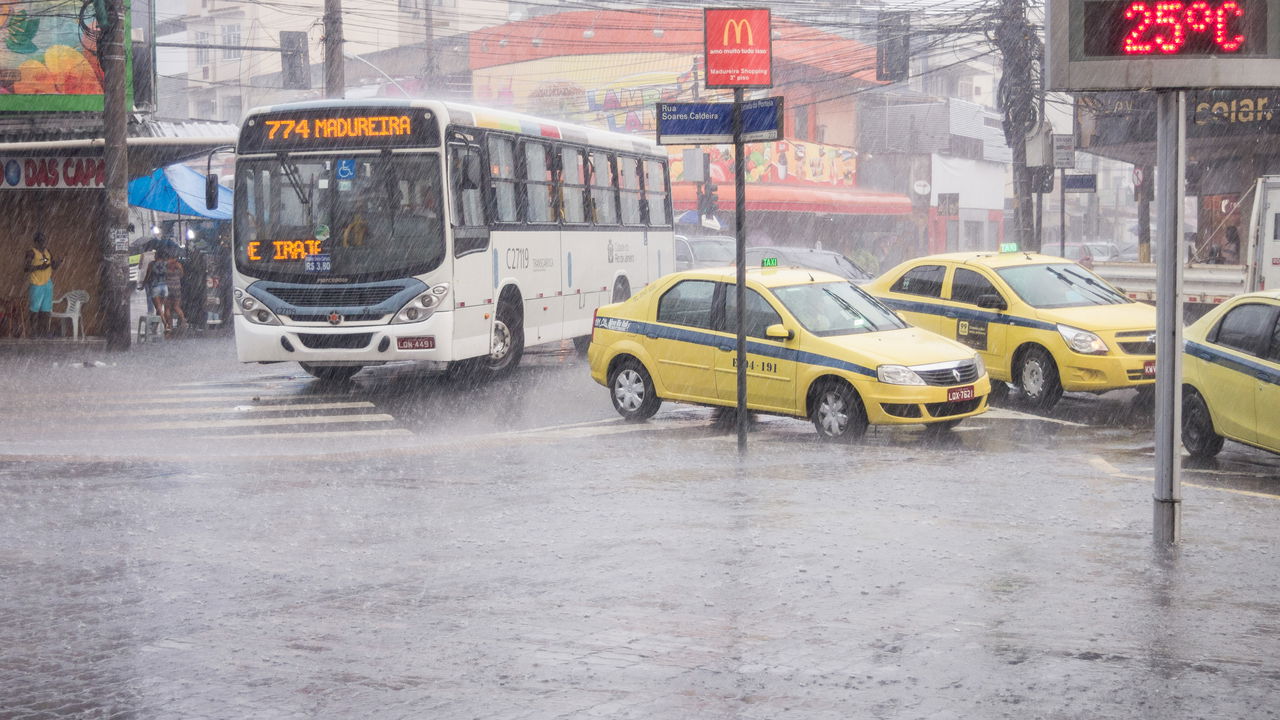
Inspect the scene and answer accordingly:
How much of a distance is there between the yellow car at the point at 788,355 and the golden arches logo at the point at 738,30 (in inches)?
107

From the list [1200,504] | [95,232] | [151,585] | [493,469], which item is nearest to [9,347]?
[95,232]

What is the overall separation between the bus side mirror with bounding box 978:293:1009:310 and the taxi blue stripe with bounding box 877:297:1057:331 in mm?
74

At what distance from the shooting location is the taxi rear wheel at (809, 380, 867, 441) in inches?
506

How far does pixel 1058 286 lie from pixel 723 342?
14.0 ft

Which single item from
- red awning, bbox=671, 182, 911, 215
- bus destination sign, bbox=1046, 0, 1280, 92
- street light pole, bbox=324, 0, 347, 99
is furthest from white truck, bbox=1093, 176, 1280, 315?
red awning, bbox=671, 182, 911, 215

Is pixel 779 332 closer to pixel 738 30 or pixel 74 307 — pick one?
pixel 738 30

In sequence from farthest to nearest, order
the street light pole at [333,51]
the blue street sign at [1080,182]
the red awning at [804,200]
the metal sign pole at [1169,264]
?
the red awning at [804,200]
the blue street sign at [1080,182]
the street light pole at [333,51]
the metal sign pole at [1169,264]

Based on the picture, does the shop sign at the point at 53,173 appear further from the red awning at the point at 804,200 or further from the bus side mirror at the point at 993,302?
the red awning at the point at 804,200

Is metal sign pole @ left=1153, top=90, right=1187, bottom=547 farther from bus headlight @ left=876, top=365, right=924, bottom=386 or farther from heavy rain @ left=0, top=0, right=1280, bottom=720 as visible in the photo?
bus headlight @ left=876, top=365, right=924, bottom=386

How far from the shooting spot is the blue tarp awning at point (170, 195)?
27516 mm

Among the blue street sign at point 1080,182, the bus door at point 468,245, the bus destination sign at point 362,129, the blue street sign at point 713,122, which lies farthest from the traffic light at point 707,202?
the blue street sign at point 713,122

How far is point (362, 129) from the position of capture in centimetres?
1664

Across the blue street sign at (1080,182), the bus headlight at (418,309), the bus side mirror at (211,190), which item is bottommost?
the bus headlight at (418,309)

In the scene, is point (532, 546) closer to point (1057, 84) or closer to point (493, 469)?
point (493, 469)
